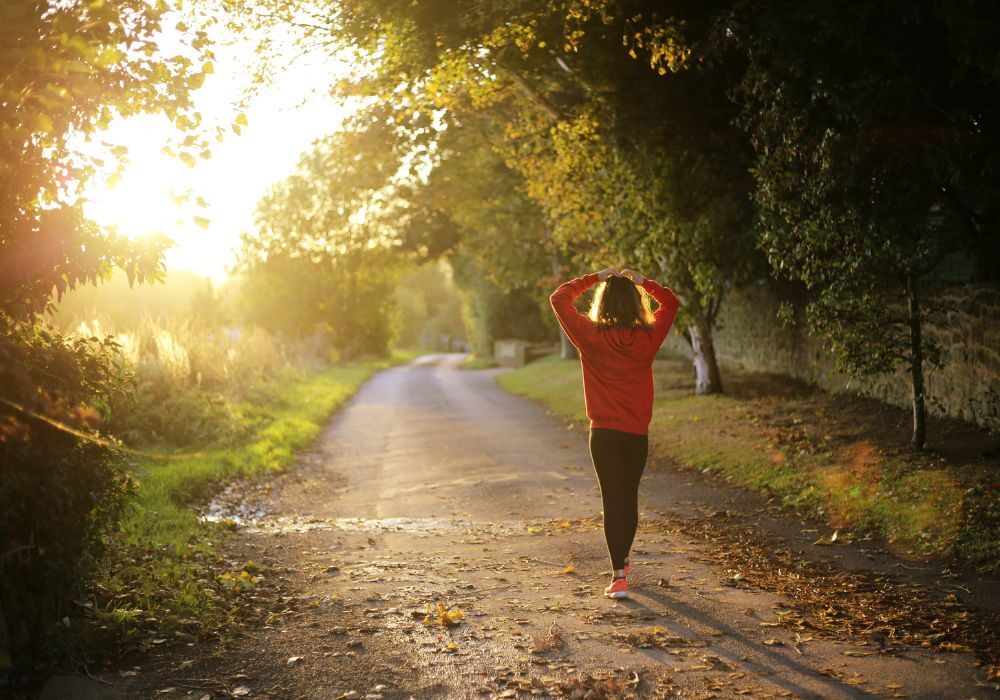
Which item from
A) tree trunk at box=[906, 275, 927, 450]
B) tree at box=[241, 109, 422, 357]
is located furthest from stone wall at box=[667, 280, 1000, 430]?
tree at box=[241, 109, 422, 357]

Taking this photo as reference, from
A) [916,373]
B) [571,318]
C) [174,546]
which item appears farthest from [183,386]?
[916,373]

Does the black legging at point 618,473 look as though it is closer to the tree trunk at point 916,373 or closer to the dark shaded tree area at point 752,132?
the dark shaded tree area at point 752,132

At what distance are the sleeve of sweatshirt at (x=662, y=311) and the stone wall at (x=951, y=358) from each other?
201 inches

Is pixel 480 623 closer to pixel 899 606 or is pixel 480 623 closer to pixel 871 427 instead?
pixel 899 606

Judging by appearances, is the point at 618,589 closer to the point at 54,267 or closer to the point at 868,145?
the point at 54,267

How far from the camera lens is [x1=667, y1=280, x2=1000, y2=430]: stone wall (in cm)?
1095

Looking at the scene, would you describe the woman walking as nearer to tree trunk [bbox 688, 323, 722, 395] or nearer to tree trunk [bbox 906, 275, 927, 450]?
tree trunk [bbox 906, 275, 927, 450]

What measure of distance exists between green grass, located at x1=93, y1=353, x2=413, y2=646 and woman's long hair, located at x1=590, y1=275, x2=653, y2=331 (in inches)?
132

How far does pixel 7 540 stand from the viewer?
15.7ft

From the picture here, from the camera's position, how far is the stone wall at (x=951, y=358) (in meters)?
10.9

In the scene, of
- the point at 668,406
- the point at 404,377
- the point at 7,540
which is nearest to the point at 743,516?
the point at 7,540

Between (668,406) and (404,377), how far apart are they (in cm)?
2291

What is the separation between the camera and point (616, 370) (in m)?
6.68

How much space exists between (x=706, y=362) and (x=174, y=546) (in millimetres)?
13310
